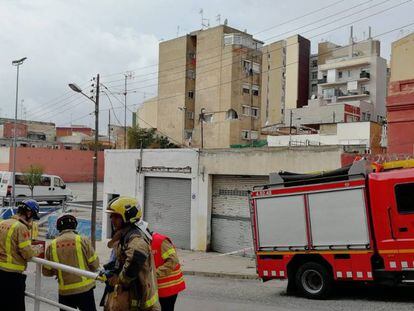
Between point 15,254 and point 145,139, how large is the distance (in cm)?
4969

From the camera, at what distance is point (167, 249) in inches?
210

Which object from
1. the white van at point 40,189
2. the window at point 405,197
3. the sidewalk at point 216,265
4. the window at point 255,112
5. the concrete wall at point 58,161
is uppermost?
the window at point 255,112

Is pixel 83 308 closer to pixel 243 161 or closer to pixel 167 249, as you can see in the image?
pixel 167 249

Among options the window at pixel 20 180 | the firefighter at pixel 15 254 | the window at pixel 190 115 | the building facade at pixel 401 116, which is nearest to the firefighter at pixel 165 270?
the firefighter at pixel 15 254

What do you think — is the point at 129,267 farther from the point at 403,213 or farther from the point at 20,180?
the point at 20,180

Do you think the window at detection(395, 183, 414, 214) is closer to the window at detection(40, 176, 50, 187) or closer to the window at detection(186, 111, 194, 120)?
the window at detection(40, 176, 50, 187)

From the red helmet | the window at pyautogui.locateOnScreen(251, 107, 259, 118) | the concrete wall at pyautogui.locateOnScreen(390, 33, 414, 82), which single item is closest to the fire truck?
the red helmet

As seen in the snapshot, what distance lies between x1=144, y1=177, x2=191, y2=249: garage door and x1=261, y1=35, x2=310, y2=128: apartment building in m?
51.9

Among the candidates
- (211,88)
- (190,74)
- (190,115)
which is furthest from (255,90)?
(190,115)

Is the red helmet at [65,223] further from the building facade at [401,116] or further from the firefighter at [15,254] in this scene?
the building facade at [401,116]

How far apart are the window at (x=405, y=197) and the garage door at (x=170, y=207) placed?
12610mm

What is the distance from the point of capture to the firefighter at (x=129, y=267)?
13.2 ft

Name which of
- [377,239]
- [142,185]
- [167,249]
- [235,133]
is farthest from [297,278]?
[235,133]

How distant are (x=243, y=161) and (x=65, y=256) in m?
14.5
